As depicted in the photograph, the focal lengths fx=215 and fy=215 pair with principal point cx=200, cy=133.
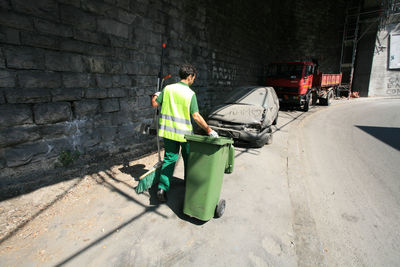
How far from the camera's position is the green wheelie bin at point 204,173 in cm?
243

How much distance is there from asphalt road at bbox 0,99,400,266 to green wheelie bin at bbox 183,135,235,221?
10.6 inches

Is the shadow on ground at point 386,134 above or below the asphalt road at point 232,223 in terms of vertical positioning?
above

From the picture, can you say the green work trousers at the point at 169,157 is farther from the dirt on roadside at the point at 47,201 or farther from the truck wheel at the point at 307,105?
the truck wheel at the point at 307,105

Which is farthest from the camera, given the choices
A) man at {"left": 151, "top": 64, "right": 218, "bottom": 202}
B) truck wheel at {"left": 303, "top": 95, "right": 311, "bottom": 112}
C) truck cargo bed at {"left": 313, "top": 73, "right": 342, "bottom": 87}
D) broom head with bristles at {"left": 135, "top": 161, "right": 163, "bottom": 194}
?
truck cargo bed at {"left": 313, "top": 73, "right": 342, "bottom": 87}

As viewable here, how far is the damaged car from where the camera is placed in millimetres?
5418

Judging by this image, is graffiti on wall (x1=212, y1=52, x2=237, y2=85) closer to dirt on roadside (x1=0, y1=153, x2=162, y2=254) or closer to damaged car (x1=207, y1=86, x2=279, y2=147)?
Result: damaged car (x1=207, y1=86, x2=279, y2=147)

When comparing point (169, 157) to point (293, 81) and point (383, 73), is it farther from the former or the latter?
point (383, 73)

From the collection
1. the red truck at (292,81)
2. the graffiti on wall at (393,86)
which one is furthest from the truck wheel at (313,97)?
the graffiti on wall at (393,86)

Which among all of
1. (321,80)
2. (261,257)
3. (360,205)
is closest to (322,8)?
(321,80)

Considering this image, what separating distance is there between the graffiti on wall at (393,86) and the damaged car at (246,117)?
20.6 metres

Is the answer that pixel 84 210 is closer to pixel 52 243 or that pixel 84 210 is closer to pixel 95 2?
pixel 52 243

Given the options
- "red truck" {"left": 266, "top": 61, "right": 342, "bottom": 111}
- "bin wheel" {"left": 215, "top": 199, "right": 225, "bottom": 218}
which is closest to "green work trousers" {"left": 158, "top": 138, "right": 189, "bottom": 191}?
"bin wheel" {"left": 215, "top": 199, "right": 225, "bottom": 218}

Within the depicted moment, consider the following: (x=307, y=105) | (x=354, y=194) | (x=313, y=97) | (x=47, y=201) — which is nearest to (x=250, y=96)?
(x=354, y=194)

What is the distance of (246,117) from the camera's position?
562 cm
